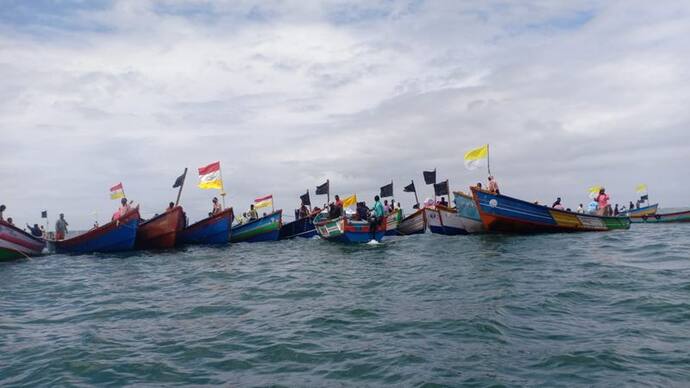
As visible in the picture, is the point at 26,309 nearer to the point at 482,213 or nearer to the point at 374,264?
the point at 374,264

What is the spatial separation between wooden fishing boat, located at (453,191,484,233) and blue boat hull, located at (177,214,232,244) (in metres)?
12.0

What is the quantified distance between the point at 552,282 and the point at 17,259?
21477 mm

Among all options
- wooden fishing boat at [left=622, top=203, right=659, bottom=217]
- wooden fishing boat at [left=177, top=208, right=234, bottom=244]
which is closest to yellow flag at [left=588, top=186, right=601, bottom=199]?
wooden fishing boat at [left=622, top=203, right=659, bottom=217]

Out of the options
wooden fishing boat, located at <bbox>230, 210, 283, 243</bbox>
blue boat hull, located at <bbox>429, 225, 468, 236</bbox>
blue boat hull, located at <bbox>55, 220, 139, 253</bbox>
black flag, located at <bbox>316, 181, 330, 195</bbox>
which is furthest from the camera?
black flag, located at <bbox>316, 181, 330, 195</bbox>

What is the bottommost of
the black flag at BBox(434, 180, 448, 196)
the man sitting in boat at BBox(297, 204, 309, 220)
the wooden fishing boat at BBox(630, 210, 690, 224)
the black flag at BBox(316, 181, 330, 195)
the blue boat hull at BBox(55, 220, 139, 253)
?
the wooden fishing boat at BBox(630, 210, 690, 224)

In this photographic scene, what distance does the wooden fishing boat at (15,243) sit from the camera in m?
19.4

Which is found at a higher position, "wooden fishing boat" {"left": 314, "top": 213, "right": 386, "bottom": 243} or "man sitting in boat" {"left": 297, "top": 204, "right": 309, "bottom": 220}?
"man sitting in boat" {"left": 297, "top": 204, "right": 309, "bottom": 220}

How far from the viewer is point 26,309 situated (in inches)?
408

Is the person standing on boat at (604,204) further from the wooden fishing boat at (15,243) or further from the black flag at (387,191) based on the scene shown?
the wooden fishing boat at (15,243)

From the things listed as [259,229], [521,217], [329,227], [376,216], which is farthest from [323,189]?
[521,217]

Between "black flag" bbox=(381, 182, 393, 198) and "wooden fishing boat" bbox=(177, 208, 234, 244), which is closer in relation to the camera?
"wooden fishing boat" bbox=(177, 208, 234, 244)

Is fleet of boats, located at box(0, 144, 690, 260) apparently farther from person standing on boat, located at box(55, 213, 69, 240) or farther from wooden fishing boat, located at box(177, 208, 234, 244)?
person standing on boat, located at box(55, 213, 69, 240)

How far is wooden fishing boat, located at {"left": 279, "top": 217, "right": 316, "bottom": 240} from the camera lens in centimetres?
3102

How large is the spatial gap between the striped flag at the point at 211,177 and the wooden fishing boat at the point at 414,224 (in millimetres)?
11988
